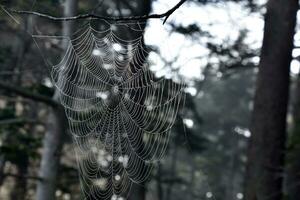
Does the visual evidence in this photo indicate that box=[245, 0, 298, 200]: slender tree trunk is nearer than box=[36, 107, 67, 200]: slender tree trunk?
Yes

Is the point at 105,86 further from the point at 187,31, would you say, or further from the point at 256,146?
the point at 187,31

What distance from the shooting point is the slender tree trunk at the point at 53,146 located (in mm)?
10000

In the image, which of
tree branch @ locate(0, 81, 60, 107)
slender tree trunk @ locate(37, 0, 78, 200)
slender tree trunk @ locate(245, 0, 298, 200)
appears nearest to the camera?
slender tree trunk @ locate(245, 0, 298, 200)

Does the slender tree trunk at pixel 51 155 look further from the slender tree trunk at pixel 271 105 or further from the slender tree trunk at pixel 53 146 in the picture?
the slender tree trunk at pixel 271 105

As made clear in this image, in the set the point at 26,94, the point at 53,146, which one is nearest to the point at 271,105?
the point at 26,94

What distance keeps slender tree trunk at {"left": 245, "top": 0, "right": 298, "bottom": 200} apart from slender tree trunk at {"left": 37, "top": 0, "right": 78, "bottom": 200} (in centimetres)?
343

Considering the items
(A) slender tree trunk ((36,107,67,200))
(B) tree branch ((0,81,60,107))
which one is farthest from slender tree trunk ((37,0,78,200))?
(B) tree branch ((0,81,60,107))

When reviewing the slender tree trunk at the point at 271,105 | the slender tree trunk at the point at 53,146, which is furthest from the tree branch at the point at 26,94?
the slender tree trunk at the point at 271,105

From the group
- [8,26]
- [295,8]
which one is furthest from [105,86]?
[8,26]

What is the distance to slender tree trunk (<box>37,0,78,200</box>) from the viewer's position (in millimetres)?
10000

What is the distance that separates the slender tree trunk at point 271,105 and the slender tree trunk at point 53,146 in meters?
3.43

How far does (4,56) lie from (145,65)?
8059 millimetres

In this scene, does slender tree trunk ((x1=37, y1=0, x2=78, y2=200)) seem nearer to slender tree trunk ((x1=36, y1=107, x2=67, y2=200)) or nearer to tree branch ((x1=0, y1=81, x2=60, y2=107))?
slender tree trunk ((x1=36, y1=107, x2=67, y2=200))

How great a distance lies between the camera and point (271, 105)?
8305mm
